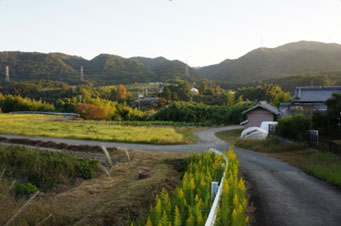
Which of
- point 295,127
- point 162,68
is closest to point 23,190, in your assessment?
point 295,127

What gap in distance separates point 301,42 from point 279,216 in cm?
20853

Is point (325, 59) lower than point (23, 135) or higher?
higher

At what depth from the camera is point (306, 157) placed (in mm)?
12727

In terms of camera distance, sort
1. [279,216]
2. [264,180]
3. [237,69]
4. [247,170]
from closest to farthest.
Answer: [279,216] < [264,180] < [247,170] < [237,69]

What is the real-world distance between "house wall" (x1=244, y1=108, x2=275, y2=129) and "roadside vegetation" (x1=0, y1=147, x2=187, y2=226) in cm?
2202

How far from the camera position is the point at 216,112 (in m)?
49.7

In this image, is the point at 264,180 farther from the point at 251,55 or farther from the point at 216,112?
the point at 251,55

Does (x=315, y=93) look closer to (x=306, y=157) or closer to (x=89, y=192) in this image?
(x=306, y=157)

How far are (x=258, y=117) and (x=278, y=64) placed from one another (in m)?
112

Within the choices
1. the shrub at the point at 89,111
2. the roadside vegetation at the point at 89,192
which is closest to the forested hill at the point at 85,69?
the shrub at the point at 89,111

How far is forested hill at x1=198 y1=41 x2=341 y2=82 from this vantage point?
120 meters

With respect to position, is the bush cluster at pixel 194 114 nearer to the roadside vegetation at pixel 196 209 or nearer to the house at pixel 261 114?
the house at pixel 261 114

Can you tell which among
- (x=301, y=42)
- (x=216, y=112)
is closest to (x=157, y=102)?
(x=216, y=112)

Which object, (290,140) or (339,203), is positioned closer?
Answer: (339,203)
